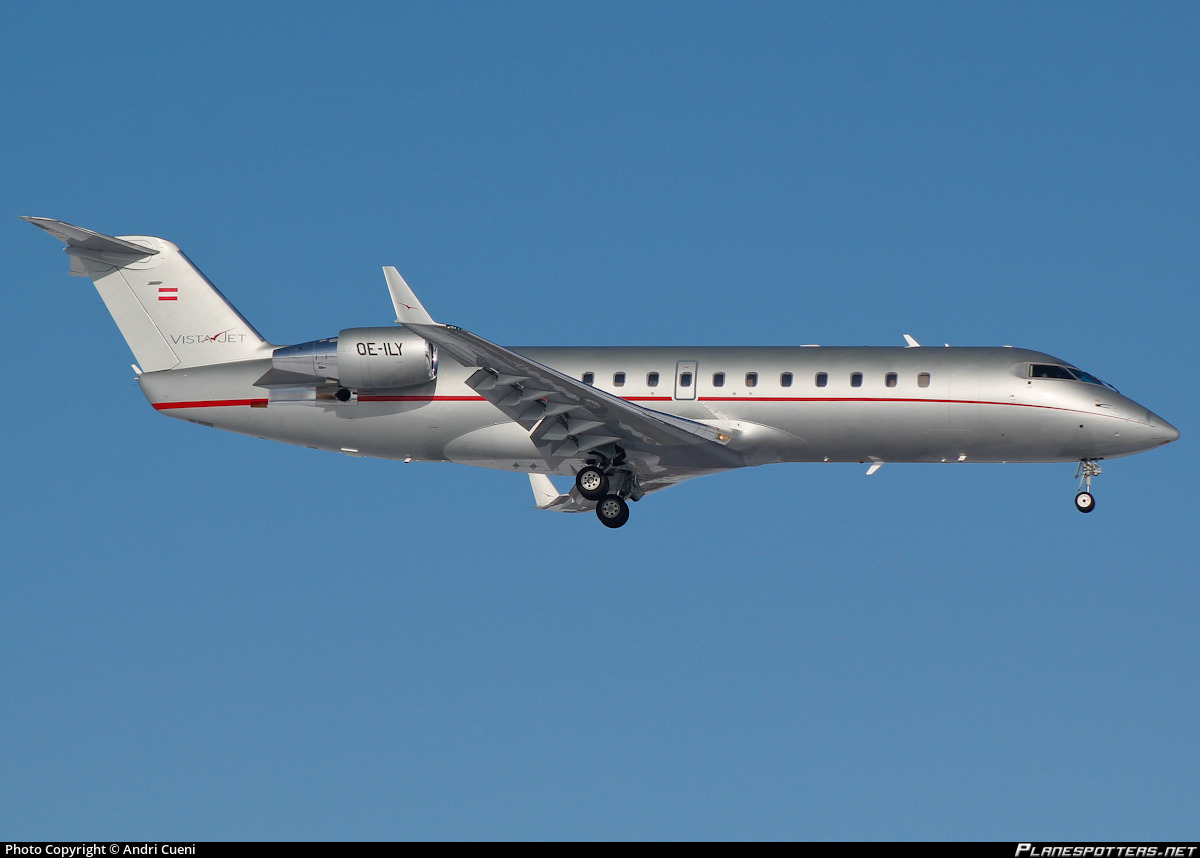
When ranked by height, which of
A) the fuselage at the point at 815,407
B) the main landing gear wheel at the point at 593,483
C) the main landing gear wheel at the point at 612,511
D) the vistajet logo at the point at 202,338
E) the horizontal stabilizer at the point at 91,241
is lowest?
the main landing gear wheel at the point at 612,511

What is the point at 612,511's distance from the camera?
28266 mm

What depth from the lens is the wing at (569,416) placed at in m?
24.5

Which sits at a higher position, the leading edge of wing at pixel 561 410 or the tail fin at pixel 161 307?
the tail fin at pixel 161 307

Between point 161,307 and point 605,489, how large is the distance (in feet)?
33.6

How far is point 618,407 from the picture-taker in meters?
26.1

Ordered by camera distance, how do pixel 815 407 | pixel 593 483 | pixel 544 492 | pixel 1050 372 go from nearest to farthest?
pixel 815 407 → pixel 1050 372 → pixel 593 483 → pixel 544 492

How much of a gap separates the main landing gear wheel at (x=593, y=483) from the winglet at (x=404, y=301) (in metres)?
5.37

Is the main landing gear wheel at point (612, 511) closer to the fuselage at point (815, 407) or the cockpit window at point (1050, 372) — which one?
the fuselage at point (815, 407)

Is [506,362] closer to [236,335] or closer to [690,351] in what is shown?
[690,351]

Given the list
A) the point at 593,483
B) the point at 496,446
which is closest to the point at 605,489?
the point at 593,483

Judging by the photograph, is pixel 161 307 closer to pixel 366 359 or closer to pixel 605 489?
pixel 366 359

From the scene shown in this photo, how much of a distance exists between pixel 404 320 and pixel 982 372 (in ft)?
36.7

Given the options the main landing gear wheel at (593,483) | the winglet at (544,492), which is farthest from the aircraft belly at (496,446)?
the winglet at (544,492)

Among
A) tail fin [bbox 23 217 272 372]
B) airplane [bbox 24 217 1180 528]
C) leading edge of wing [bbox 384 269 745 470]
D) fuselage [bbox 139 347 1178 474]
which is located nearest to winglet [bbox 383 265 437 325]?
leading edge of wing [bbox 384 269 745 470]
